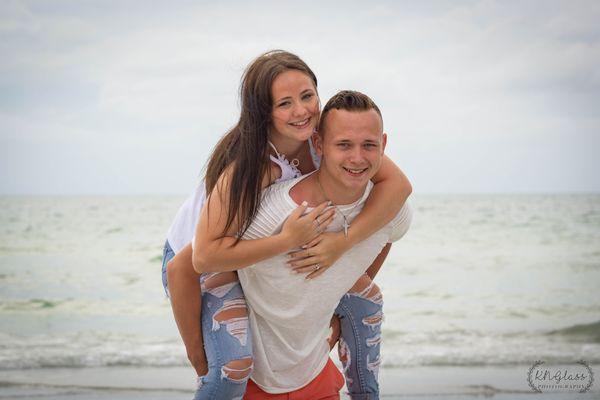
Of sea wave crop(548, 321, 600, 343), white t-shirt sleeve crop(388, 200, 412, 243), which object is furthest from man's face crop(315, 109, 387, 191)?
sea wave crop(548, 321, 600, 343)

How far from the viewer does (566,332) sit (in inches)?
302

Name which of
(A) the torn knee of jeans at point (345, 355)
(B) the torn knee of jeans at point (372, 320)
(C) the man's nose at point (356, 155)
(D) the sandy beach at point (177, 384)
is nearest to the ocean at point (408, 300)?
(D) the sandy beach at point (177, 384)

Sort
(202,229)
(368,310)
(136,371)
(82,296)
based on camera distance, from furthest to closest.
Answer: (82,296), (136,371), (368,310), (202,229)

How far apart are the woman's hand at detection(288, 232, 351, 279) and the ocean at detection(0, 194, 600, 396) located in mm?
3211

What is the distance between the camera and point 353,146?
9.30ft

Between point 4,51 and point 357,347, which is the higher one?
point 4,51

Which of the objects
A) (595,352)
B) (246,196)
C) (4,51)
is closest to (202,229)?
(246,196)

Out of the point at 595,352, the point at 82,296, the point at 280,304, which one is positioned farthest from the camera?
the point at 82,296

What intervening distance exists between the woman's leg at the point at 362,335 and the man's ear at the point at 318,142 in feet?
2.53

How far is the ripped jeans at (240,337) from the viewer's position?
285cm

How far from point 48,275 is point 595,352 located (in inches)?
401

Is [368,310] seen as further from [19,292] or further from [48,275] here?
[48,275]

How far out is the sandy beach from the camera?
4645mm

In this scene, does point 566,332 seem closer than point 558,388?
No
